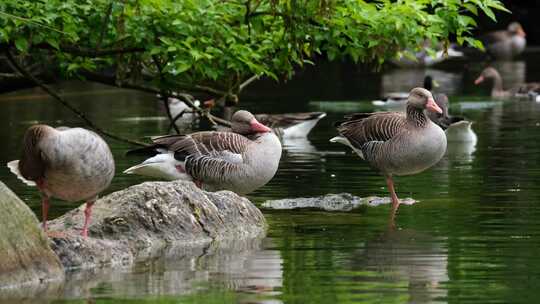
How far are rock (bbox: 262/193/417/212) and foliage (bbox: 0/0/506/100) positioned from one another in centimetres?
223

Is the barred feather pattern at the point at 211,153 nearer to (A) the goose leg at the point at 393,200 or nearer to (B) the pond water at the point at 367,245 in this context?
(B) the pond water at the point at 367,245

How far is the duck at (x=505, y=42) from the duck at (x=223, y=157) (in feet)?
138

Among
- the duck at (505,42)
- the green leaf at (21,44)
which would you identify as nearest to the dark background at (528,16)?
the duck at (505,42)

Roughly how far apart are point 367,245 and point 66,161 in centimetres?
306

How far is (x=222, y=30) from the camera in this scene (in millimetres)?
17344

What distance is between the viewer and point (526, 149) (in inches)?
864

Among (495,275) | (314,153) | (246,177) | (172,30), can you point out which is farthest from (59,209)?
(314,153)

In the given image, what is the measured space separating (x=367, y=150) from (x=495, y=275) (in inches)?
245

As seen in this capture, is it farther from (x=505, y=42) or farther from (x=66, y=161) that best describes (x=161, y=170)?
(x=505, y=42)

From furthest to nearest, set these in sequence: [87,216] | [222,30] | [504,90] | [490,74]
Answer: [504,90]
[490,74]
[222,30]
[87,216]

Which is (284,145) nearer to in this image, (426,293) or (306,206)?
(306,206)

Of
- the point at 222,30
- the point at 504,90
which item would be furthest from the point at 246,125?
the point at 504,90

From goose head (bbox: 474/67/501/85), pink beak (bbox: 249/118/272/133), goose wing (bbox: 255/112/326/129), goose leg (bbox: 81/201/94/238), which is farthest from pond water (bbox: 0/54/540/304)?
goose head (bbox: 474/67/501/85)

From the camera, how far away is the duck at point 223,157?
14.5m
